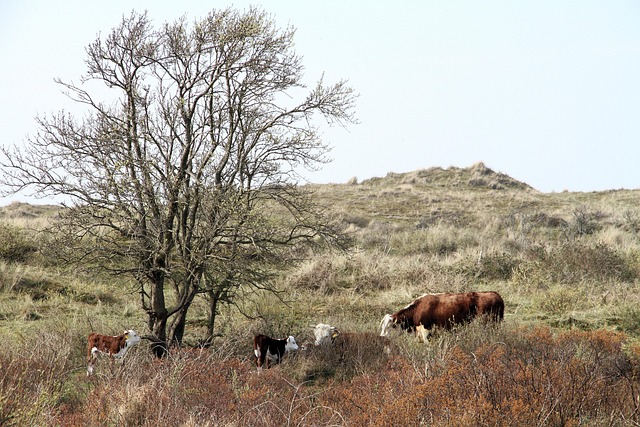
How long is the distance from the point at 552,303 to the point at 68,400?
32.3 ft

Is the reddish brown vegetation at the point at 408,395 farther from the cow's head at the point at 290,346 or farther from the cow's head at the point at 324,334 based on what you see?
the cow's head at the point at 324,334

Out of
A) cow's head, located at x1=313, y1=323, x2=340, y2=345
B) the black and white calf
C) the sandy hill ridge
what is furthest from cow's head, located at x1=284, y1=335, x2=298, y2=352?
the sandy hill ridge

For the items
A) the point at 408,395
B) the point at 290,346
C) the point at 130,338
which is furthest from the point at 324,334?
the point at 408,395

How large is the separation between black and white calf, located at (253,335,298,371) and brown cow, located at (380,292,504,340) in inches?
81.4

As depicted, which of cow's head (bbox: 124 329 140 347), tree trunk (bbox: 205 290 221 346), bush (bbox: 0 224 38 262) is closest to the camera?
cow's head (bbox: 124 329 140 347)

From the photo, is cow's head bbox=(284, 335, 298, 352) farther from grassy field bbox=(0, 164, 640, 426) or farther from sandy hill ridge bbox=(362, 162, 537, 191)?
sandy hill ridge bbox=(362, 162, 537, 191)

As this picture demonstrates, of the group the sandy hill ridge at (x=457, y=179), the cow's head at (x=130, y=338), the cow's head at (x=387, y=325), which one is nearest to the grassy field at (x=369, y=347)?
the cow's head at (x=130, y=338)

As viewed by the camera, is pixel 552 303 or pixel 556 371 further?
pixel 552 303

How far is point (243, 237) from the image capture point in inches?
381

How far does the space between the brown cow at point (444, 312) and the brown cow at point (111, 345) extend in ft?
14.9

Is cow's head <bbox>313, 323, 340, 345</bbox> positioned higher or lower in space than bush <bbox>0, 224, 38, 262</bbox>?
lower

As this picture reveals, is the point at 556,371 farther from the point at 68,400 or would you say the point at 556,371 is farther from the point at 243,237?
the point at 68,400

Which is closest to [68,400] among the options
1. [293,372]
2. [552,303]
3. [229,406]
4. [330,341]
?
[229,406]

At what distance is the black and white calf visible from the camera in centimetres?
949
